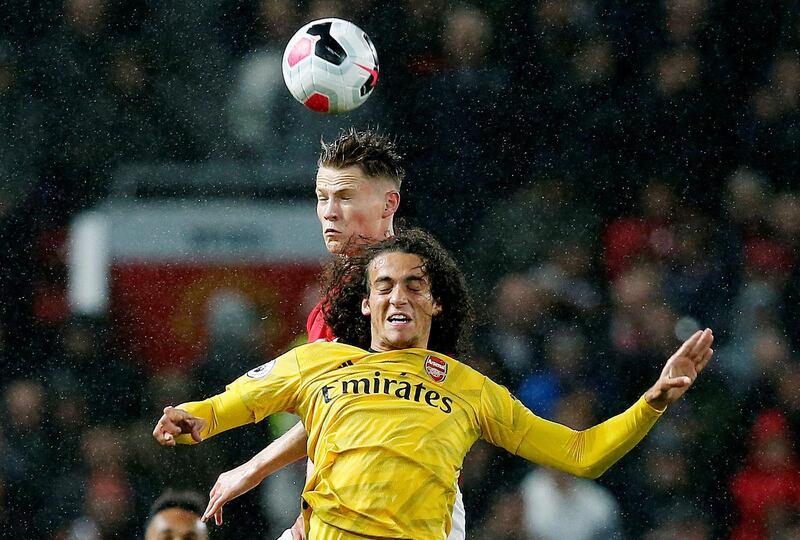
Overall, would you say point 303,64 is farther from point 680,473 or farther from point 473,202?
point 680,473

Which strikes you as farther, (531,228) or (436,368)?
(531,228)

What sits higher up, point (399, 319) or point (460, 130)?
point (460, 130)

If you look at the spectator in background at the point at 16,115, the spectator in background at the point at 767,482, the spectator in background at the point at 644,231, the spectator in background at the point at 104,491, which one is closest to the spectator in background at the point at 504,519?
the spectator in background at the point at 767,482

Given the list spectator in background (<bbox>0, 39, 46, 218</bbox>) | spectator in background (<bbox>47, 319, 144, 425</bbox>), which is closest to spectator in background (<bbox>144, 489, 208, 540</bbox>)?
spectator in background (<bbox>47, 319, 144, 425</bbox>)

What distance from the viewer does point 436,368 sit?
2.85 m

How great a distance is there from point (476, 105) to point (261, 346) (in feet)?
3.90

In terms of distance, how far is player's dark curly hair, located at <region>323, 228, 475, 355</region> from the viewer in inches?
117

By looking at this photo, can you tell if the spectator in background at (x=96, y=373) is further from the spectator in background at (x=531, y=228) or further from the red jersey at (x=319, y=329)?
the red jersey at (x=319, y=329)

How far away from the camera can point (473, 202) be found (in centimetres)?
509

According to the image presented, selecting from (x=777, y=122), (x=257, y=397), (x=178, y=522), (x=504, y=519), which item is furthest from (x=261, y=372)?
(x=777, y=122)

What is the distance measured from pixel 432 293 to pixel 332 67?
0.93 metres

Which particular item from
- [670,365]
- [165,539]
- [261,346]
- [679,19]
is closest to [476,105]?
[679,19]

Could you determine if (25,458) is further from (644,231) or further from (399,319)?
(399,319)

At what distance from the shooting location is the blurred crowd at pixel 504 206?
4.88 m
